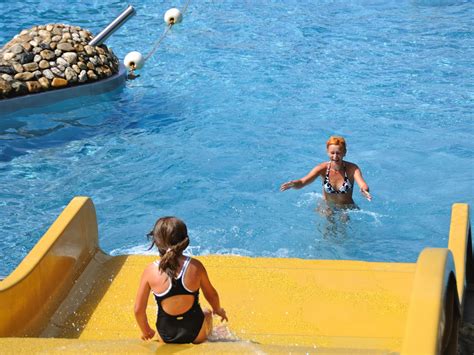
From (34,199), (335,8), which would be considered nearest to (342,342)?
(34,199)

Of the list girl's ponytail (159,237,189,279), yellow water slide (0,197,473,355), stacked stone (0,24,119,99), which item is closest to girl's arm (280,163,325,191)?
yellow water slide (0,197,473,355)

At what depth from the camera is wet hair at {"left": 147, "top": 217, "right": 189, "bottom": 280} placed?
360cm

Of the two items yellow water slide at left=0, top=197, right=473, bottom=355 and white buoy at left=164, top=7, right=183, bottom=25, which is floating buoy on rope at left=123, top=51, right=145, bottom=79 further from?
yellow water slide at left=0, top=197, right=473, bottom=355

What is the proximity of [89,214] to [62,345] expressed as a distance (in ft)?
6.40

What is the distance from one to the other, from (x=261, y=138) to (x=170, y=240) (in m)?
6.23

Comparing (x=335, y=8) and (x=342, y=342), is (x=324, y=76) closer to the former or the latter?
(x=335, y=8)

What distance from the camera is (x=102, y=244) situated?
7.63 metres

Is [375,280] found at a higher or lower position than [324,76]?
higher

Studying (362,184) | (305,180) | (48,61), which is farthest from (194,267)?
(48,61)

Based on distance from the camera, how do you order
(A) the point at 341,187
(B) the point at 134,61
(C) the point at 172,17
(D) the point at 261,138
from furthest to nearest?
(C) the point at 172,17, (B) the point at 134,61, (D) the point at 261,138, (A) the point at 341,187

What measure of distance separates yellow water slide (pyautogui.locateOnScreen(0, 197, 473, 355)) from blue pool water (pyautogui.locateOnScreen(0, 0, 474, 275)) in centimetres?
203

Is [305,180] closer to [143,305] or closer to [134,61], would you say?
[143,305]

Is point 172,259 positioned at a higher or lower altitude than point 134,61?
higher

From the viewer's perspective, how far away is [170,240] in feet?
12.0
